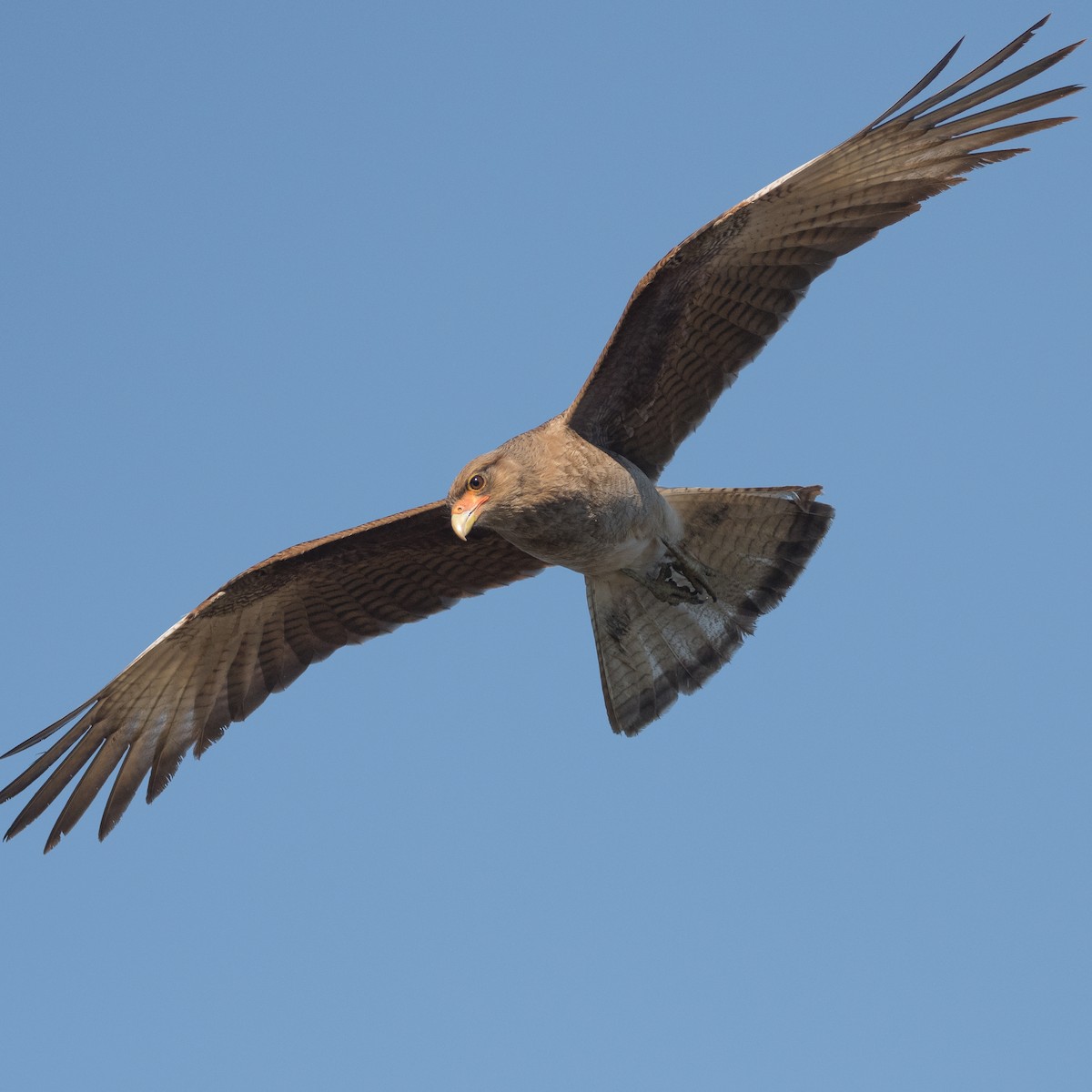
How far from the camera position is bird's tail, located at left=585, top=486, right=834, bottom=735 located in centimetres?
1012

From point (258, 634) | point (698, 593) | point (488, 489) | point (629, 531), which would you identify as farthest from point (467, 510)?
point (258, 634)

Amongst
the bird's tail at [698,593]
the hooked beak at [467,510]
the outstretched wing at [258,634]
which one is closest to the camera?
the hooked beak at [467,510]

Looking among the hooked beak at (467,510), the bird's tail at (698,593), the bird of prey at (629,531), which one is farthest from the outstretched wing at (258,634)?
the hooked beak at (467,510)

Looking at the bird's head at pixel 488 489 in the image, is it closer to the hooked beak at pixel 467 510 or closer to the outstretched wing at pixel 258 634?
the hooked beak at pixel 467 510

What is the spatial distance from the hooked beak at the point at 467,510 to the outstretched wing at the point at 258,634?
44.4 inches

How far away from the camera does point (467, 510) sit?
357 inches

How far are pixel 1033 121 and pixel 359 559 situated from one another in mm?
4326

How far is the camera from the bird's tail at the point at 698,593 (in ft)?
33.2

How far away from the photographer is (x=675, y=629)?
34.6 feet

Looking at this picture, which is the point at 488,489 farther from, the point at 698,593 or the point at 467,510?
the point at 698,593

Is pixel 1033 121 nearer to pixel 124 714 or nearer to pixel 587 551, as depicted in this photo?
pixel 587 551

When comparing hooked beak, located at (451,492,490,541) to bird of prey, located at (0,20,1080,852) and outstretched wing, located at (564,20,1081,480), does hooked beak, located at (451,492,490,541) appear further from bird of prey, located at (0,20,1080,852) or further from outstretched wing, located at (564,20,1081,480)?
outstretched wing, located at (564,20,1081,480)

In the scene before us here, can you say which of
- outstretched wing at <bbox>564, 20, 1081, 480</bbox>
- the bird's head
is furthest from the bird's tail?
the bird's head

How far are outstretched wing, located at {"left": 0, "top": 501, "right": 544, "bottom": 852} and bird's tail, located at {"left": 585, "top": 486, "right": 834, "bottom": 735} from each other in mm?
620
